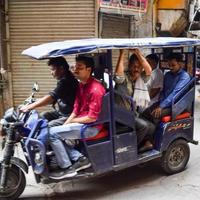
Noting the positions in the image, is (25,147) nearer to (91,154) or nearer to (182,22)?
(91,154)

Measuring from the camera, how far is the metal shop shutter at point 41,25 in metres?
8.87

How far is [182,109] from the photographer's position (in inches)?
221

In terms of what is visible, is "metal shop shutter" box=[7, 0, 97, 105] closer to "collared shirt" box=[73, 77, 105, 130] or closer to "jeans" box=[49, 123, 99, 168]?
"collared shirt" box=[73, 77, 105, 130]

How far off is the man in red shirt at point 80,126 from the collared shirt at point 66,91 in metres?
0.27

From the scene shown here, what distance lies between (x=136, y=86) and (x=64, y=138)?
4.15 feet

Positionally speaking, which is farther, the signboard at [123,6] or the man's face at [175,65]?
the signboard at [123,6]

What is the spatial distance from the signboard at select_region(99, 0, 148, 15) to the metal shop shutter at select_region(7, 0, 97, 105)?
0.27m

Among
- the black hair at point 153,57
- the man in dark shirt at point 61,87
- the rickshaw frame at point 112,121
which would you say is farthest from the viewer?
the black hair at point 153,57

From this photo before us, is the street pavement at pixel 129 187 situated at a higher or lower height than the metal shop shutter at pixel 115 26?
lower

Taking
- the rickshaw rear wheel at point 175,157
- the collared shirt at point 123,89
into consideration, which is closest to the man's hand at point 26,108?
the collared shirt at point 123,89

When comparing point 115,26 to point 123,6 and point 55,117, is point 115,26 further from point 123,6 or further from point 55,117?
point 55,117

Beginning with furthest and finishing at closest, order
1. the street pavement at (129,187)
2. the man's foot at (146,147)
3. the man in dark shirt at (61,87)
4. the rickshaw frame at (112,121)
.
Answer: the man's foot at (146,147)
the man in dark shirt at (61,87)
the street pavement at (129,187)
the rickshaw frame at (112,121)

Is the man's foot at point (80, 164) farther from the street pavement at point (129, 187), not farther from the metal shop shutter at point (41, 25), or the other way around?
the metal shop shutter at point (41, 25)

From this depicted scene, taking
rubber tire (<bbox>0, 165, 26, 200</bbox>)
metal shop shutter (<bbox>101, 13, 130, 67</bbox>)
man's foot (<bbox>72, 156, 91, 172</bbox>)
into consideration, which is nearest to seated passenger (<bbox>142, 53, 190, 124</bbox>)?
man's foot (<bbox>72, 156, 91, 172</bbox>)
